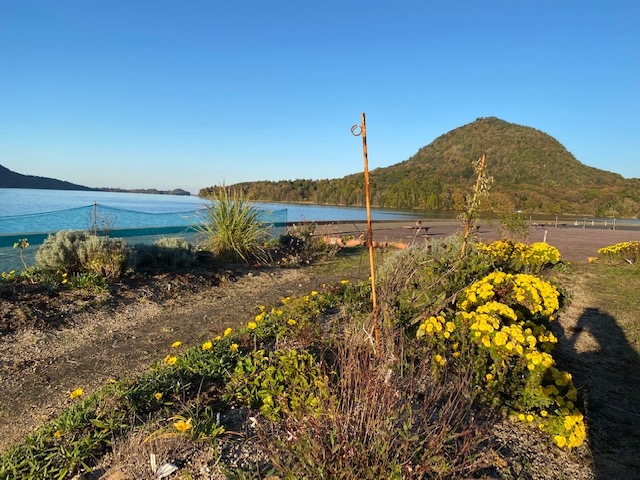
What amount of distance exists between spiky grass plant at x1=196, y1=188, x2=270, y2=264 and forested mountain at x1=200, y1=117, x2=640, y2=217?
37.1 meters

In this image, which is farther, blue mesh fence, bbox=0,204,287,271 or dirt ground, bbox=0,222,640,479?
blue mesh fence, bbox=0,204,287,271

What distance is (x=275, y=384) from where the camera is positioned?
228 centimetres

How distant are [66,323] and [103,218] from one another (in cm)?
422

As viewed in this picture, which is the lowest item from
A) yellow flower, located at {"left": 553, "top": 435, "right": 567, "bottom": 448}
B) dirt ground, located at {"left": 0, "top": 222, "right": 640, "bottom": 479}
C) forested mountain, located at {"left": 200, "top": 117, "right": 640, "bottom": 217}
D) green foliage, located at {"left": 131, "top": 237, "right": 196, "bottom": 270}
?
yellow flower, located at {"left": 553, "top": 435, "right": 567, "bottom": 448}

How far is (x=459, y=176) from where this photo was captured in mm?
90312

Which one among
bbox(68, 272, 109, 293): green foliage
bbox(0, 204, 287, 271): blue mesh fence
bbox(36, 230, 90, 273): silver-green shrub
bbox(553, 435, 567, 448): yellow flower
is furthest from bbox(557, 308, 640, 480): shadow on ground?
bbox(36, 230, 90, 273): silver-green shrub

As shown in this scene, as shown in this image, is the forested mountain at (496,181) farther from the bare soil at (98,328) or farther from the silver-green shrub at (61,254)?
the bare soil at (98,328)

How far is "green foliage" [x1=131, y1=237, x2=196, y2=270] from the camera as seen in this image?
6110mm

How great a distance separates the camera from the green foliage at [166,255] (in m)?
6.11

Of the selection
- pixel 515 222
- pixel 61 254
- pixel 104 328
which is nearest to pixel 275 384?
pixel 104 328

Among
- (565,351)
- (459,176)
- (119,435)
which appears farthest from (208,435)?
(459,176)

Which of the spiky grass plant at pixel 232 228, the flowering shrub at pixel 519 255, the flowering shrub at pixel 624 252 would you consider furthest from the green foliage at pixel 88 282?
the flowering shrub at pixel 624 252

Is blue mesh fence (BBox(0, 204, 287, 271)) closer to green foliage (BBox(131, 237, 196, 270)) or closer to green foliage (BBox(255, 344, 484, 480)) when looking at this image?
A: green foliage (BBox(131, 237, 196, 270))

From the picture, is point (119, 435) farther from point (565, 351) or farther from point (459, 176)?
point (459, 176)
